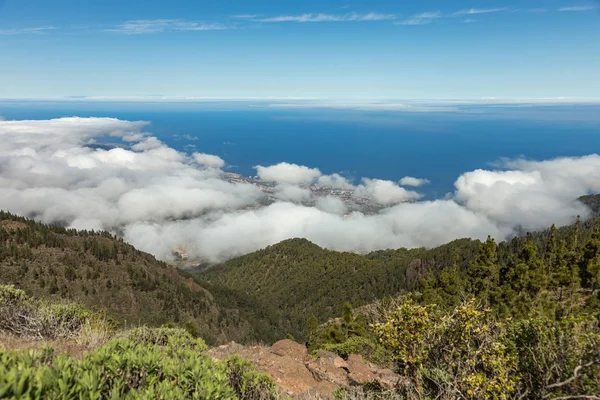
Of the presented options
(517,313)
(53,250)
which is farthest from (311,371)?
(53,250)

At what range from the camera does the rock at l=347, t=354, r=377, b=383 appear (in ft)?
56.1

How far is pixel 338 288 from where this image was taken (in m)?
153

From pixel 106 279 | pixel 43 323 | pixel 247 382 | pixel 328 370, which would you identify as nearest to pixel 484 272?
pixel 328 370

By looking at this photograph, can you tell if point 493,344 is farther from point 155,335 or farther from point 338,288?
point 338,288

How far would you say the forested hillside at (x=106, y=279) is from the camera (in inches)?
2660

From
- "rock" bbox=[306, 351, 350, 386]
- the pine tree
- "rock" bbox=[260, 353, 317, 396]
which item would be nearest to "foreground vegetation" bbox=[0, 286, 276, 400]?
"rock" bbox=[260, 353, 317, 396]

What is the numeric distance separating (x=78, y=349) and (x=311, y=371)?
10.9 meters

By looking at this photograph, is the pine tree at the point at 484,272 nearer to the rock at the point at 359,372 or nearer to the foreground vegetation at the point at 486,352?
the rock at the point at 359,372

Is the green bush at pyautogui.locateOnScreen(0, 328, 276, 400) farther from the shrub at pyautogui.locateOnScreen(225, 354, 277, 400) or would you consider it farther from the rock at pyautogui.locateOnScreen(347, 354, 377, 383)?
the rock at pyautogui.locateOnScreen(347, 354, 377, 383)

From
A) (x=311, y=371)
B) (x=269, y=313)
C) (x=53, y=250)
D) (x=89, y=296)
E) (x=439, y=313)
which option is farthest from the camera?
(x=269, y=313)

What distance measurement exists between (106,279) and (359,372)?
8046cm

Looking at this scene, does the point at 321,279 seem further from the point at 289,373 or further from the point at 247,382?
the point at 247,382

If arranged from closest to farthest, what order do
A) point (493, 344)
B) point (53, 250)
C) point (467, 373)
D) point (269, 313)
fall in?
point (493, 344), point (467, 373), point (53, 250), point (269, 313)

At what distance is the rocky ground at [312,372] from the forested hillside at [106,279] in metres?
52.8
